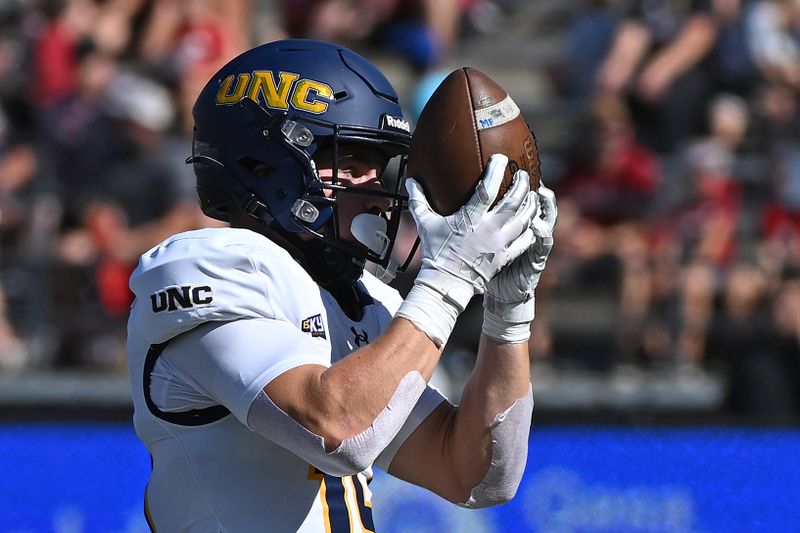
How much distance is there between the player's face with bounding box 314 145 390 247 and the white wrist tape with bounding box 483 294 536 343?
281mm

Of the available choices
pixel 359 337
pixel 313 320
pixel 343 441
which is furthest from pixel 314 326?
pixel 343 441

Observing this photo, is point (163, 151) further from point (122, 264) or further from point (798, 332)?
point (798, 332)

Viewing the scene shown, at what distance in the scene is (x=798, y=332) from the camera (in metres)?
5.68

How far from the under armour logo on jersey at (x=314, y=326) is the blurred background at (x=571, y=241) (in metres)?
3.07

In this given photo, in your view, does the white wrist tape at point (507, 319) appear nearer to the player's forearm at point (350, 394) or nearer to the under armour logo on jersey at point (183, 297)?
the player's forearm at point (350, 394)

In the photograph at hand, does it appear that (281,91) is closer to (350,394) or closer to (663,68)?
(350,394)

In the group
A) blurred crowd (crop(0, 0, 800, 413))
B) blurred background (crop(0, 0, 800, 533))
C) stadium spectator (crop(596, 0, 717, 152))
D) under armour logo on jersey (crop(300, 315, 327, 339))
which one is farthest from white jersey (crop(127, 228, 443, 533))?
stadium spectator (crop(596, 0, 717, 152))

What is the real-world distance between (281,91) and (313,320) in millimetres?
444

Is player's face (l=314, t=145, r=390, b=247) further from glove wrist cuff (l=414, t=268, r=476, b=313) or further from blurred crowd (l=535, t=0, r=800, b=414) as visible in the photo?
blurred crowd (l=535, t=0, r=800, b=414)

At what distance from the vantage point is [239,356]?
1915 mm

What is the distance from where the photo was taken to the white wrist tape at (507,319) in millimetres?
2203

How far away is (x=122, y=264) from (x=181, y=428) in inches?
166

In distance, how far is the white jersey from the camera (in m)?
1.94

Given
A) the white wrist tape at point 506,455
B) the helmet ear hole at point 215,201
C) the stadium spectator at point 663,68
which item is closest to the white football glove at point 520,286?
the white wrist tape at point 506,455
